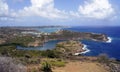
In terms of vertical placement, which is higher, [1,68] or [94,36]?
[1,68]

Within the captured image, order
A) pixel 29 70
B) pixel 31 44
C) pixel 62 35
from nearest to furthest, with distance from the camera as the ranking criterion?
pixel 29 70, pixel 31 44, pixel 62 35

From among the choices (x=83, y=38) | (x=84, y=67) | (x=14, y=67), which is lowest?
(x=83, y=38)

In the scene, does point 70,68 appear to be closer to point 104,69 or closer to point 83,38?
point 104,69

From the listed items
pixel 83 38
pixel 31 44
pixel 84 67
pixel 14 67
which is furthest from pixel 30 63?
pixel 83 38

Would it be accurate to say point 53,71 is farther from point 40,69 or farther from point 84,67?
point 84,67

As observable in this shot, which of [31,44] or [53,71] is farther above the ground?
[53,71]

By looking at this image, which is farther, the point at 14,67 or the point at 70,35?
the point at 70,35

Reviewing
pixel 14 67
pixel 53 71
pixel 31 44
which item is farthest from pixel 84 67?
pixel 31 44

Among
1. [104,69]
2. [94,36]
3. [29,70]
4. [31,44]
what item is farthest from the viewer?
[94,36]

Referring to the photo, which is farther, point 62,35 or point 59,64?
point 62,35
